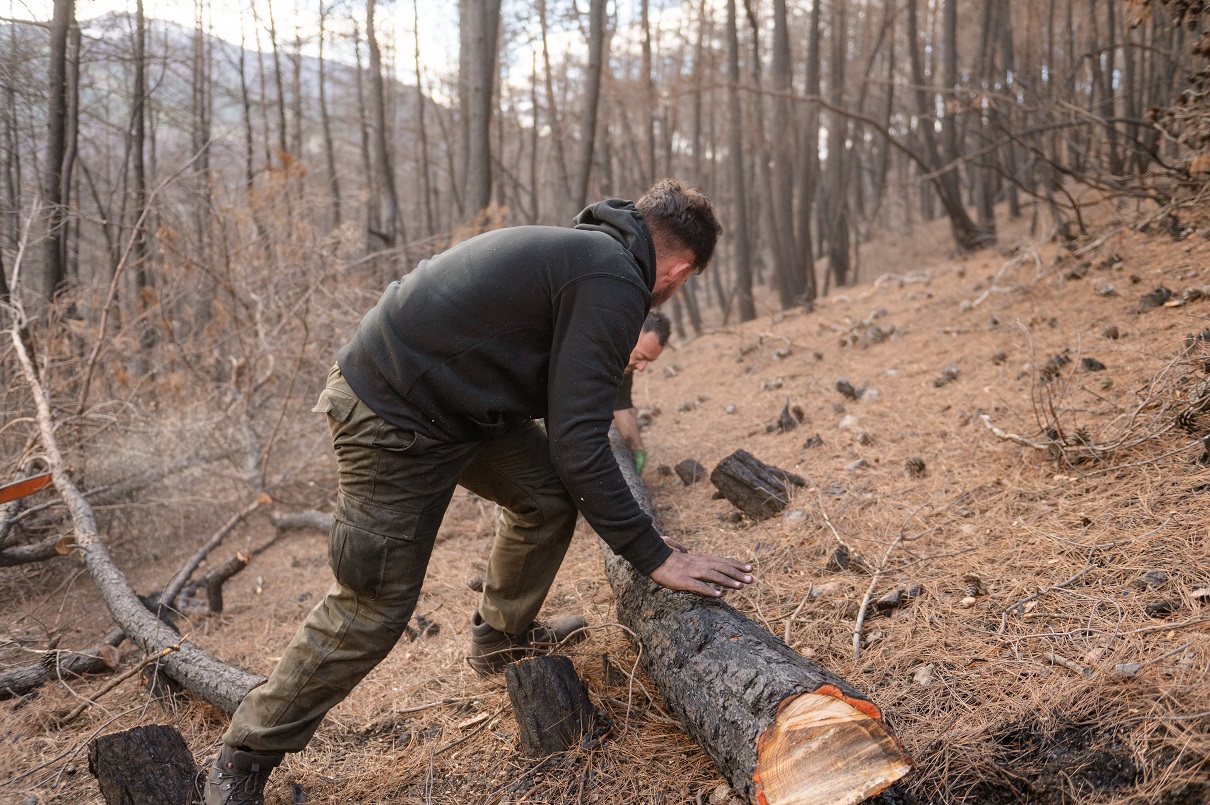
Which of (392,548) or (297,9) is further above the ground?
(297,9)

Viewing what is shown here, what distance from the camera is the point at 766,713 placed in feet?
6.08

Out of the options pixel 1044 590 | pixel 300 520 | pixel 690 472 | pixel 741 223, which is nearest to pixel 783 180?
pixel 741 223

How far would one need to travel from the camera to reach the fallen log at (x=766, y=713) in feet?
5.67

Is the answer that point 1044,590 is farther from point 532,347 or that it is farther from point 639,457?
point 639,457

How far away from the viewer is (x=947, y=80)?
10203 mm

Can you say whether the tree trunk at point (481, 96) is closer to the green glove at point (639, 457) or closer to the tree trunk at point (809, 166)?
the green glove at point (639, 457)

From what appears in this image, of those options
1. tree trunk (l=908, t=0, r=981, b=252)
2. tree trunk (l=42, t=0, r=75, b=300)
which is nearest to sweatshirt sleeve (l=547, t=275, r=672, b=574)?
tree trunk (l=42, t=0, r=75, b=300)

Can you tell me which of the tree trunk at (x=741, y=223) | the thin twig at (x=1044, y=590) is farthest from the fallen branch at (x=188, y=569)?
the tree trunk at (x=741, y=223)

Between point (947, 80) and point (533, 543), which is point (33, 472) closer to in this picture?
point (533, 543)

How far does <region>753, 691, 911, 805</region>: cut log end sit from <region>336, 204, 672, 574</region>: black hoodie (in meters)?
0.59

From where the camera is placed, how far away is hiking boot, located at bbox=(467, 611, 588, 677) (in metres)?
2.95

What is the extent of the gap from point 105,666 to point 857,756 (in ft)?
11.3

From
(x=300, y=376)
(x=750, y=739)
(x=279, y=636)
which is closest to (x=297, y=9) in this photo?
(x=300, y=376)

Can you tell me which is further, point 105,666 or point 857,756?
point 105,666
